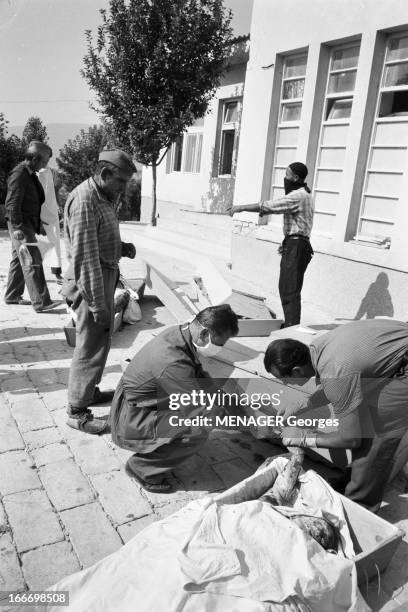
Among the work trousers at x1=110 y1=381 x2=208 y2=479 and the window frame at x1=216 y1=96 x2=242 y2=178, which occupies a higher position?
the window frame at x1=216 y1=96 x2=242 y2=178

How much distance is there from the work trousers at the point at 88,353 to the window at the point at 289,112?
4608 mm

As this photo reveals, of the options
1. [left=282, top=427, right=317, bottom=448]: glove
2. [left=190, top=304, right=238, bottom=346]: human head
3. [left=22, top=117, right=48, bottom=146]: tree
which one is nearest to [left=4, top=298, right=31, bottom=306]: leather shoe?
[left=190, top=304, right=238, bottom=346]: human head

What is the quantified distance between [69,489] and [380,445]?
72.3 inches

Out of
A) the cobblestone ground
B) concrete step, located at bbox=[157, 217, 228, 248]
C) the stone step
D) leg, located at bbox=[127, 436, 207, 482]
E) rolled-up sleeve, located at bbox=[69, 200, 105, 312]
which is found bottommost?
the cobblestone ground

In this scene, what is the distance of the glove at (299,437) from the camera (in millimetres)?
2721

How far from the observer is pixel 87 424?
135 inches

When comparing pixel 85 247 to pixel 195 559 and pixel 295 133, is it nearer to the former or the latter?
pixel 195 559

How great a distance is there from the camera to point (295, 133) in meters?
7.04

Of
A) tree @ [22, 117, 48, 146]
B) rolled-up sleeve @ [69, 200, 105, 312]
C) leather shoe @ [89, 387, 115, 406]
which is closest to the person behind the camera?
rolled-up sleeve @ [69, 200, 105, 312]

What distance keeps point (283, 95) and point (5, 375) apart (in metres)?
5.68

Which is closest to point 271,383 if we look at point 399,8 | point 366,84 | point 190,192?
point 366,84

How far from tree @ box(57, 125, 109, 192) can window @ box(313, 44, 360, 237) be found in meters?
17.5

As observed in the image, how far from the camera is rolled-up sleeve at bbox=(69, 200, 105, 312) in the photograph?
3.07 meters

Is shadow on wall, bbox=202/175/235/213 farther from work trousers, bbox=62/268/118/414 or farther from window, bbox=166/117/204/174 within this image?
work trousers, bbox=62/268/118/414
